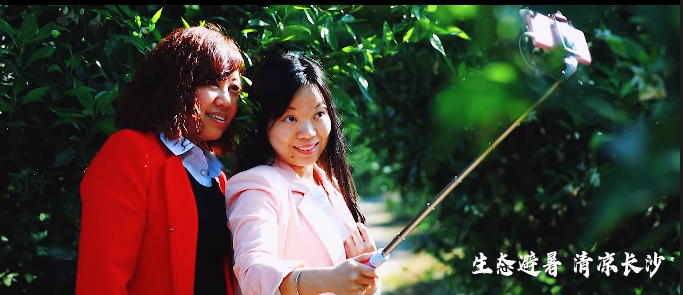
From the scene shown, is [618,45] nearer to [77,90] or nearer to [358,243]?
[358,243]

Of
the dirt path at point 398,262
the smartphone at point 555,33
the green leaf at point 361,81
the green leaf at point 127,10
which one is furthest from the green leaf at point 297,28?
the dirt path at point 398,262

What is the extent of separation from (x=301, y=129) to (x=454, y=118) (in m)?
1.24

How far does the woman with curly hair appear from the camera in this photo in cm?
171

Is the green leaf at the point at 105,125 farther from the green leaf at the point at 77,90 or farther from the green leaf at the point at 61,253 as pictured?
the green leaf at the point at 61,253

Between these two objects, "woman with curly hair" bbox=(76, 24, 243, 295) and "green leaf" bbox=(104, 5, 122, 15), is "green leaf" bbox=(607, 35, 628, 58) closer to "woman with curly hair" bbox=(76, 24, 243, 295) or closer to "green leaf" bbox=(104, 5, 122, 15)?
"woman with curly hair" bbox=(76, 24, 243, 295)

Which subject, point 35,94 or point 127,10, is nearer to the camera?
point 35,94

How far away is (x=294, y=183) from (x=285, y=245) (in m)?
0.16

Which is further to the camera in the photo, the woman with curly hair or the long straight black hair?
the long straight black hair

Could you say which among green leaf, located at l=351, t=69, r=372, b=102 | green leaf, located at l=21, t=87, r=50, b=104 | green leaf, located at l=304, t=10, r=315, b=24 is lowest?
green leaf, located at l=351, t=69, r=372, b=102

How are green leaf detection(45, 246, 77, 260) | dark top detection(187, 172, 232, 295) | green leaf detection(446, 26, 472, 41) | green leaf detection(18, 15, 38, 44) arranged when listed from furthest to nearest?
green leaf detection(45, 246, 77, 260) → green leaf detection(18, 15, 38, 44) → green leaf detection(446, 26, 472, 41) → dark top detection(187, 172, 232, 295)

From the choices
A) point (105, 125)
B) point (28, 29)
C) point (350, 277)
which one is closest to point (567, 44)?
point (350, 277)

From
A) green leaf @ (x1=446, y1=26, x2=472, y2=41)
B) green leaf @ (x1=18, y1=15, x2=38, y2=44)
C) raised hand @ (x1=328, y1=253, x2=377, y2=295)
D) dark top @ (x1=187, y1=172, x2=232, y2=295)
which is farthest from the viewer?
green leaf @ (x1=18, y1=15, x2=38, y2=44)

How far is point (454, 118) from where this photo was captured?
597mm

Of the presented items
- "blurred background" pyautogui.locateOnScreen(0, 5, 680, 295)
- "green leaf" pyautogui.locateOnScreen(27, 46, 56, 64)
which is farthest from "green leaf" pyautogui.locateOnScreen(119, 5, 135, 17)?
"green leaf" pyautogui.locateOnScreen(27, 46, 56, 64)
